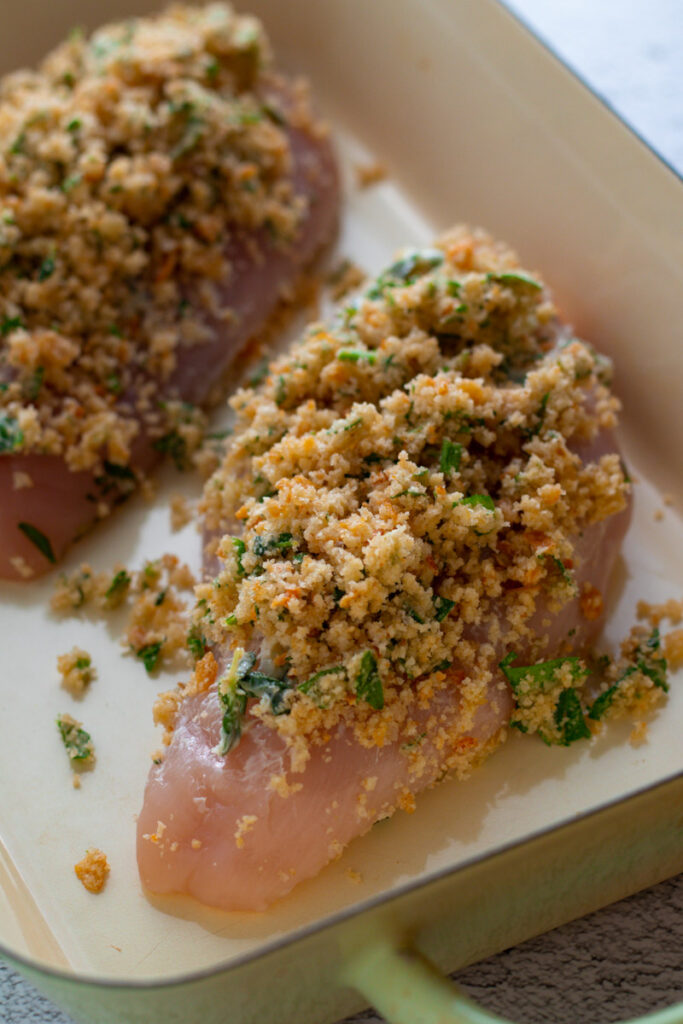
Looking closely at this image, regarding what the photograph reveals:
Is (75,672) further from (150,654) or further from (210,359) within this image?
(210,359)

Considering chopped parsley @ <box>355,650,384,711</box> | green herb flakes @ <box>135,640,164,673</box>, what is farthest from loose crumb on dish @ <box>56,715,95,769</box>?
chopped parsley @ <box>355,650,384,711</box>

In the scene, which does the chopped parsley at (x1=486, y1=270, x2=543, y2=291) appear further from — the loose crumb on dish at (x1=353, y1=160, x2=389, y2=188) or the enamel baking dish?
the loose crumb on dish at (x1=353, y1=160, x2=389, y2=188)

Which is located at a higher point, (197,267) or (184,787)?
(197,267)

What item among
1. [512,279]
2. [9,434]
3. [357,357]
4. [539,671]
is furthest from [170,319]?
[539,671]

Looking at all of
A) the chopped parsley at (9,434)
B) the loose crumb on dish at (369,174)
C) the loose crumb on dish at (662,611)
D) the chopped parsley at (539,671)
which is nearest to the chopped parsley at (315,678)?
the chopped parsley at (539,671)

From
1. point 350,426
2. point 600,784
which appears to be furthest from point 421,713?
point 350,426

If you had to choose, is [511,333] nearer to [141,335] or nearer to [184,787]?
[141,335]

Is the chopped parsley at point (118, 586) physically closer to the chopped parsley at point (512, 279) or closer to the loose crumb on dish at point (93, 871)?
the loose crumb on dish at point (93, 871)
